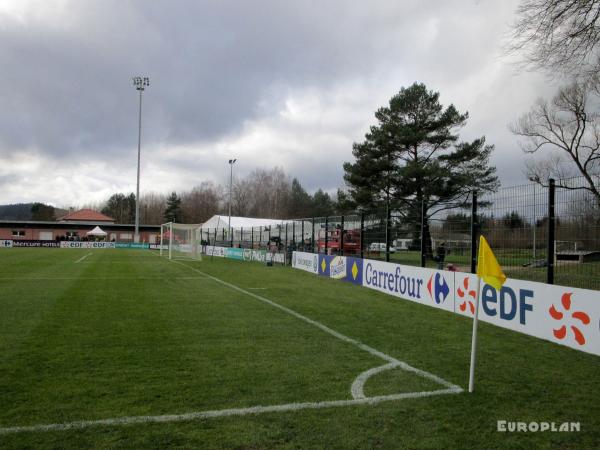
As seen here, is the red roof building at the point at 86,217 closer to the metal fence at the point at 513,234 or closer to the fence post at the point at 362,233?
the fence post at the point at 362,233

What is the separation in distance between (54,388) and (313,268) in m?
16.6

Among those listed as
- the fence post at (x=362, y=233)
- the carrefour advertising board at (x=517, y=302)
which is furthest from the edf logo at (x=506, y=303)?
the fence post at (x=362, y=233)

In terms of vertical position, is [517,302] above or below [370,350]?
above

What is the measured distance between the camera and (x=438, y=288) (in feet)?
35.7

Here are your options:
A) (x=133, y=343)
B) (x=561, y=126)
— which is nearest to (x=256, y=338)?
(x=133, y=343)

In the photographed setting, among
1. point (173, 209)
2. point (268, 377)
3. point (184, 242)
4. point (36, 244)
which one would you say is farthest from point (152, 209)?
point (268, 377)

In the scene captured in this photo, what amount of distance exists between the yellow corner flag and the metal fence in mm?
3783

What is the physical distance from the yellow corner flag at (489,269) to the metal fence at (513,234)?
3783 millimetres

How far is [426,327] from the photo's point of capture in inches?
330

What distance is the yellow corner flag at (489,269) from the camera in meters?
4.82

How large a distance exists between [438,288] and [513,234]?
2.36 metres

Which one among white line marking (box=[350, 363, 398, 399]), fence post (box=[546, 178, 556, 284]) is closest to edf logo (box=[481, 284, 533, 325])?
fence post (box=[546, 178, 556, 284])

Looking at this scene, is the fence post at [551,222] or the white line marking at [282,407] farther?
the fence post at [551,222]

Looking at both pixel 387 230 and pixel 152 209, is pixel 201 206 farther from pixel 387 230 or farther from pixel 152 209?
pixel 387 230
